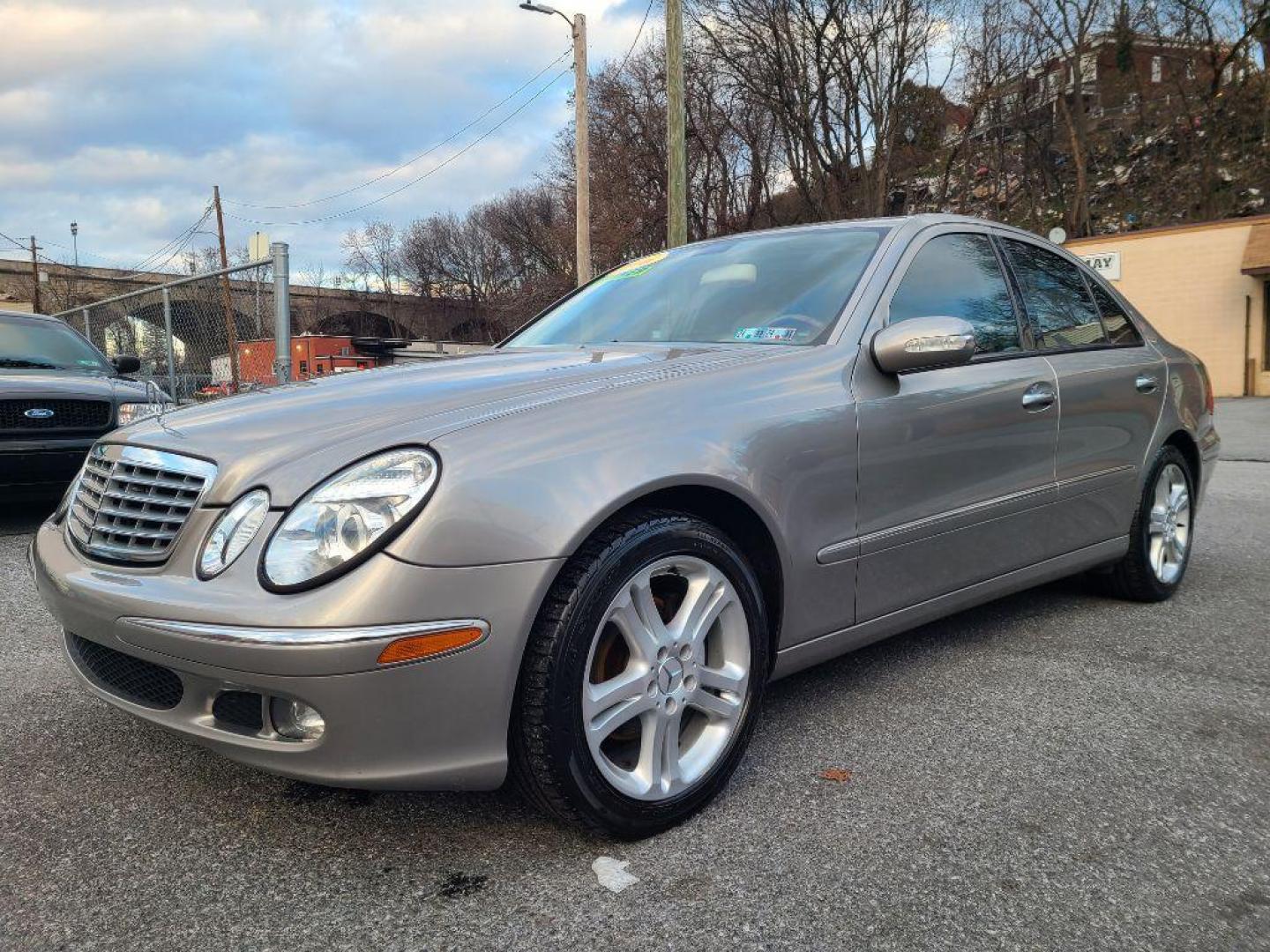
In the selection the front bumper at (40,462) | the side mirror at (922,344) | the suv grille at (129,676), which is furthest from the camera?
the front bumper at (40,462)

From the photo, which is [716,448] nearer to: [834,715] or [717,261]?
[834,715]

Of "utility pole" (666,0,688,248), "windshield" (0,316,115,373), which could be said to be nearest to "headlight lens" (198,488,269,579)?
"windshield" (0,316,115,373)

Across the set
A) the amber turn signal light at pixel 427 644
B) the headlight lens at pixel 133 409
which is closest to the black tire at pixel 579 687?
the amber turn signal light at pixel 427 644

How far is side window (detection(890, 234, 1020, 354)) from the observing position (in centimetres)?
305

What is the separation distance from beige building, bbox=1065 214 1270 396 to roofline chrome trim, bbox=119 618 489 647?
21377 millimetres

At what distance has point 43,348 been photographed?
700 centimetres

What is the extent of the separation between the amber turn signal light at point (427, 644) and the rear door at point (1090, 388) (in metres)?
2.37

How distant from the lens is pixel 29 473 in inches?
233

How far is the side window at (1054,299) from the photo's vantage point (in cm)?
355

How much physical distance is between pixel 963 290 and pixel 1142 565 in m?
1.56

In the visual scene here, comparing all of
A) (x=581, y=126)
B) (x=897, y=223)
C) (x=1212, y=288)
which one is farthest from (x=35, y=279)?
(x=897, y=223)

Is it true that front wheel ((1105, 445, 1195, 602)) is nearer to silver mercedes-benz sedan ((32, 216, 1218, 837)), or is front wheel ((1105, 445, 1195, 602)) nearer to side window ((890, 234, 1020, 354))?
silver mercedes-benz sedan ((32, 216, 1218, 837))

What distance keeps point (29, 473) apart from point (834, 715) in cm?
529

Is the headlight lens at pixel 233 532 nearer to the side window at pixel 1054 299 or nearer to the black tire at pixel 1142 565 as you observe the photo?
the side window at pixel 1054 299
